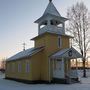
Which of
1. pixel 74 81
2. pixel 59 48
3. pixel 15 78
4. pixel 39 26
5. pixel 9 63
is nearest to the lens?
pixel 74 81

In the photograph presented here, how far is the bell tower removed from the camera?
2662 centimetres

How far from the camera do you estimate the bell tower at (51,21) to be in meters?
26.6

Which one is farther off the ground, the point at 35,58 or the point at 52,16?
the point at 52,16

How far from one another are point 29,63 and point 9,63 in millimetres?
11156

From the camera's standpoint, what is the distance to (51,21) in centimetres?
2844

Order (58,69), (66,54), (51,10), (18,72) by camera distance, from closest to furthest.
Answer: (66,54), (58,69), (51,10), (18,72)

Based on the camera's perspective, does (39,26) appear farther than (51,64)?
Yes

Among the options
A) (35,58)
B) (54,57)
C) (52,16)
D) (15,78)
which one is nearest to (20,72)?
(15,78)

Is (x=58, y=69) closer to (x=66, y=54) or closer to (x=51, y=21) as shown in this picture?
(x=66, y=54)

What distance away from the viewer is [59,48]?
26.5 metres

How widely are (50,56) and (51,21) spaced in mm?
5627

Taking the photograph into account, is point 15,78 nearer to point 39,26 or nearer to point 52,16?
point 39,26

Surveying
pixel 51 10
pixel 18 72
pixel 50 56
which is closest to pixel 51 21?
pixel 51 10

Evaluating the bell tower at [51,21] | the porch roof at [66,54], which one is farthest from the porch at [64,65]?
the bell tower at [51,21]
